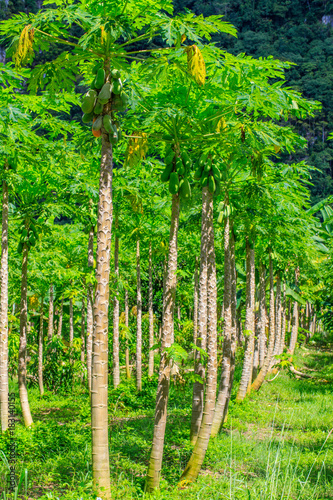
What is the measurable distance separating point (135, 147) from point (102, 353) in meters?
3.24

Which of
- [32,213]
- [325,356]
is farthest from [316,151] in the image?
[32,213]

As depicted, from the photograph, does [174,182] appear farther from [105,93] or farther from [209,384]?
[209,384]

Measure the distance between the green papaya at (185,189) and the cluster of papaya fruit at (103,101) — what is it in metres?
1.76

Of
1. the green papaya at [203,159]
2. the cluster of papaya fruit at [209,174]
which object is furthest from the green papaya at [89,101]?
the cluster of papaya fruit at [209,174]

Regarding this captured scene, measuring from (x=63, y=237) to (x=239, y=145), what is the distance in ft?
33.1

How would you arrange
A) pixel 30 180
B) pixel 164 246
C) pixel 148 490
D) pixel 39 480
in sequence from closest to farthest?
pixel 148 490, pixel 39 480, pixel 30 180, pixel 164 246

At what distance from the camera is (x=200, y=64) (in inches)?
203

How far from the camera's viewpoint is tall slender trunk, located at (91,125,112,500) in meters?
5.14

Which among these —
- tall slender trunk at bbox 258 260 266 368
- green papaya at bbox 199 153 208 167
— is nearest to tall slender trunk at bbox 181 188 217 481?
green papaya at bbox 199 153 208 167

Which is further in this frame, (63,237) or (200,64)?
(63,237)

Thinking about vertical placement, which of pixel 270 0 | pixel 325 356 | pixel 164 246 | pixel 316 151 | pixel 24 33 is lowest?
pixel 325 356

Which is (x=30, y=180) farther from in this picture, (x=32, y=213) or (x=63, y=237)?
(x=63, y=237)

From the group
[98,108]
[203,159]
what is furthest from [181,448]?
[98,108]

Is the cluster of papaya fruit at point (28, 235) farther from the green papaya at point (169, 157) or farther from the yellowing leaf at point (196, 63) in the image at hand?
the yellowing leaf at point (196, 63)
